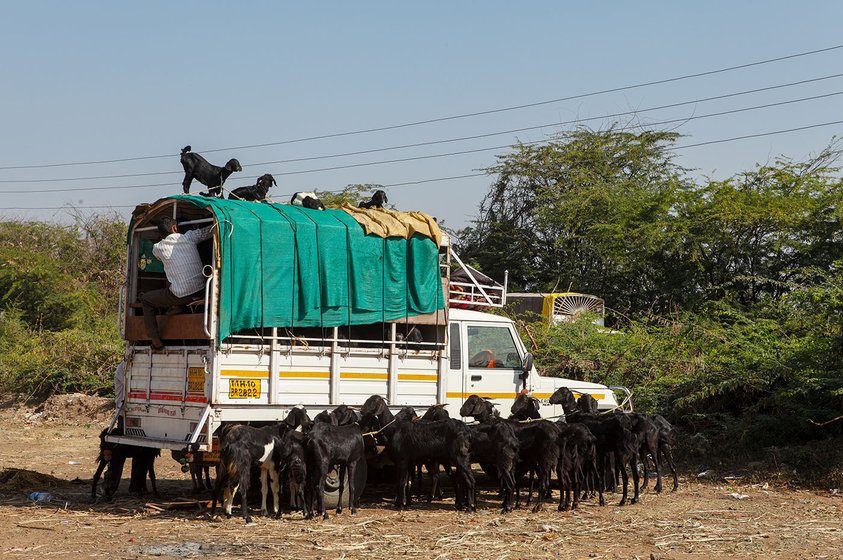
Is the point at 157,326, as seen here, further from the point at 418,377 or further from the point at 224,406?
the point at 418,377

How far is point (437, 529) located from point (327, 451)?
1.41m

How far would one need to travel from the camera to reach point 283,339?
10.5 meters

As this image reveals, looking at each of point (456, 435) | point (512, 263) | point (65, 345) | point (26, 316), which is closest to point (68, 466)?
point (456, 435)

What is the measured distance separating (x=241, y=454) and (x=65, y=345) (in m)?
16.0

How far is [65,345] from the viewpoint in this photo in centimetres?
2381

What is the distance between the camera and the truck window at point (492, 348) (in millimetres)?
12328

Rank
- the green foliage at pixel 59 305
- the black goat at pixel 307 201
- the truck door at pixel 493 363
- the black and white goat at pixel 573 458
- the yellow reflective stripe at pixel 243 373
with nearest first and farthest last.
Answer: the yellow reflective stripe at pixel 243 373
the black and white goat at pixel 573 458
the black goat at pixel 307 201
the truck door at pixel 493 363
the green foliage at pixel 59 305

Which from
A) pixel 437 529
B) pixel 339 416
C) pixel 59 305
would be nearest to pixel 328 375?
pixel 339 416

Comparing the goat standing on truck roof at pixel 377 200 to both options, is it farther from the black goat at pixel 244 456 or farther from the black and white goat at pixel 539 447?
the black goat at pixel 244 456

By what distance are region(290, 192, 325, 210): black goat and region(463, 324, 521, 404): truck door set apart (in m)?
2.49

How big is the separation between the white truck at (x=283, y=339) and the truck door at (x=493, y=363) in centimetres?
2

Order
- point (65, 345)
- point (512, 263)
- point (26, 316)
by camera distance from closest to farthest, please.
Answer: point (65, 345), point (26, 316), point (512, 263)

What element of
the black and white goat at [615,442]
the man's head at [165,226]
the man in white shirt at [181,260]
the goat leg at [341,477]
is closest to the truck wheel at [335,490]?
the goat leg at [341,477]

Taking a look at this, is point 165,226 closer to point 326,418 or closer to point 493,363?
point 326,418
